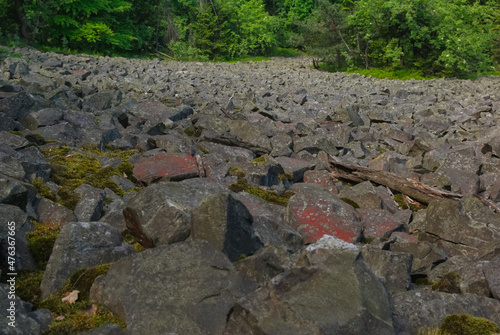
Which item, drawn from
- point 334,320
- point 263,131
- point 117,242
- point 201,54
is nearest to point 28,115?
point 263,131

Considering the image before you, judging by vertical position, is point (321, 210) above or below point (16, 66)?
above

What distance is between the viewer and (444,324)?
155 inches

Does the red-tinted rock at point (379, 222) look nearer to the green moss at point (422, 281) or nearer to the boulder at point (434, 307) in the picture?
the green moss at point (422, 281)

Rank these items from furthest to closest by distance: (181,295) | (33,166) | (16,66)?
(16,66) < (33,166) < (181,295)

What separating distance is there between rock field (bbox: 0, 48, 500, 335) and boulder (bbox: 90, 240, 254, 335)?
10 millimetres

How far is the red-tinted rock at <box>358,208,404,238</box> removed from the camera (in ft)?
21.2

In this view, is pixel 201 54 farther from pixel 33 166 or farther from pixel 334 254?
→ pixel 334 254

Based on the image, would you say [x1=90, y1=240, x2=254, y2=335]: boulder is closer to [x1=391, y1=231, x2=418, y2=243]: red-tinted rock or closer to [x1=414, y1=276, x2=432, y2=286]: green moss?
[x1=414, y1=276, x2=432, y2=286]: green moss

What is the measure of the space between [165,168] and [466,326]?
4.65m

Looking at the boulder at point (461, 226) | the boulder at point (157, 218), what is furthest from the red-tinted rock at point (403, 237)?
the boulder at point (157, 218)

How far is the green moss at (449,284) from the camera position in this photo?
4.72 m

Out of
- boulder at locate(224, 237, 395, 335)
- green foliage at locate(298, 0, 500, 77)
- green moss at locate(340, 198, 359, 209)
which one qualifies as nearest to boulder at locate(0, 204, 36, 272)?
boulder at locate(224, 237, 395, 335)

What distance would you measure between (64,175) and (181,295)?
12.8ft

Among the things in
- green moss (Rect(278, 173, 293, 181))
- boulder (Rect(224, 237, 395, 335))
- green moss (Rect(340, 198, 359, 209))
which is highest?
boulder (Rect(224, 237, 395, 335))
